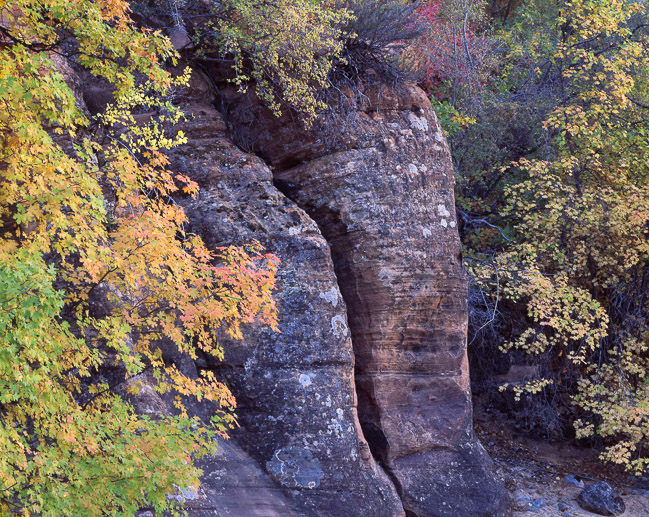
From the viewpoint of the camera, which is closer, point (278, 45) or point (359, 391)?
point (278, 45)

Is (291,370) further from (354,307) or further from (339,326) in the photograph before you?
(354,307)

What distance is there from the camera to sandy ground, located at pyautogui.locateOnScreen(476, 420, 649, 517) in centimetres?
1149

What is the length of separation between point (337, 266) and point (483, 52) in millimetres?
8476

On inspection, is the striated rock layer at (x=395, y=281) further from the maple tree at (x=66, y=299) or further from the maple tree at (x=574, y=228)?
the maple tree at (x=66, y=299)

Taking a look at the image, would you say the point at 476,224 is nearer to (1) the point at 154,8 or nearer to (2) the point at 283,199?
(2) the point at 283,199

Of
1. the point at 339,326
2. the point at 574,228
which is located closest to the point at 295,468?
the point at 339,326

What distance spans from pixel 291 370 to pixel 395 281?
2345 millimetres

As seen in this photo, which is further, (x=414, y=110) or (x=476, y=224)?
(x=476, y=224)

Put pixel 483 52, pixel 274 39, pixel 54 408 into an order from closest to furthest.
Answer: pixel 54 408 < pixel 274 39 < pixel 483 52

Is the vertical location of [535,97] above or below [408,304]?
above

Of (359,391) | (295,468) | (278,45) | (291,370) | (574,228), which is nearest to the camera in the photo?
Answer: (295,468)

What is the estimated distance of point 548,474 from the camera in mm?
12680

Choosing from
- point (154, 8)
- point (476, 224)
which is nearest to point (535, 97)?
point (476, 224)

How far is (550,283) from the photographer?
1194cm
